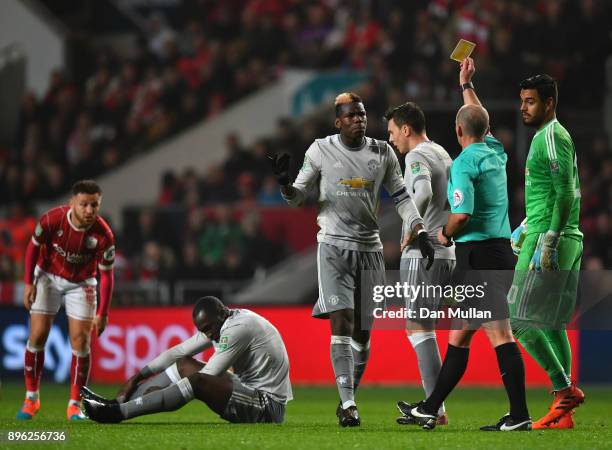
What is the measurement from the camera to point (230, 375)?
822 centimetres

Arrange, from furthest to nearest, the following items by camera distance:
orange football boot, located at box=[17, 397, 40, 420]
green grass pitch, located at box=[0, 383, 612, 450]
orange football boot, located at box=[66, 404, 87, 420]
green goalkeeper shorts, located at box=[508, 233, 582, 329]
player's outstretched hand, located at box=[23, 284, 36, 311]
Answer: player's outstretched hand, located at box=[23, 284, 36, 311], orange football boot, located at box=[17, 397, 40, 420], orange football boot, located at box=[66, 404, 87, 420], green goalkeeper shorts, located at box=[508, 233, 582, 329], green grass pitch, located at box=[0, 383, 612, 450]

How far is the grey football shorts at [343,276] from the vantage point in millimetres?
7867

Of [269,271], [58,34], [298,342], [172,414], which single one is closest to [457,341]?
[172,414]

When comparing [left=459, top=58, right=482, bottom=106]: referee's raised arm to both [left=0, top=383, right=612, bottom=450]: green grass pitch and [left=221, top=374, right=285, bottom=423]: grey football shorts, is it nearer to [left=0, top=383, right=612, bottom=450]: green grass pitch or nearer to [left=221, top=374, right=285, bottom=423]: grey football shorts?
[left=0, top=383, right=612, bottom=450]: green grass pitch

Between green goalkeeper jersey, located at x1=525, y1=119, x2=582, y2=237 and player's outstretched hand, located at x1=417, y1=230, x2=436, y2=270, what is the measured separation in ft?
2.02

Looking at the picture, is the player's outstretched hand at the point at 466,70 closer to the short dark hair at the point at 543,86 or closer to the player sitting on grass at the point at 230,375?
the short dark hair at the point at 543,86

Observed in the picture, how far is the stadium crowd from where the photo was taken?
1600 centimetres

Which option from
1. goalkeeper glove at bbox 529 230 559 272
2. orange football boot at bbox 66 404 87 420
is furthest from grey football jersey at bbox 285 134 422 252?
orange football boot at bbox 66 404 87 420

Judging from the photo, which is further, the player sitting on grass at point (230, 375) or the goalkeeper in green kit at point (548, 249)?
the player sitting on grass at point (230, 375)

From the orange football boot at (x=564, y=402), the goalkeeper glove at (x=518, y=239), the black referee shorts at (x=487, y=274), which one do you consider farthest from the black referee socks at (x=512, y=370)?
the goalkeeper glove at (x=518, y=239)

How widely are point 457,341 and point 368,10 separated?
12416 millimetres

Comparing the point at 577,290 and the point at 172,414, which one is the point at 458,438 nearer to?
the point at 577,290

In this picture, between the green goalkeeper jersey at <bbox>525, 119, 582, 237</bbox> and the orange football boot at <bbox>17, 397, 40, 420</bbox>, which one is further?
the orange football boot at <bbox>17, 397, 40, 420</bbox>

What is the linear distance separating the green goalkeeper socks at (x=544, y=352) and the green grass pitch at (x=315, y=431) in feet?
1.07
